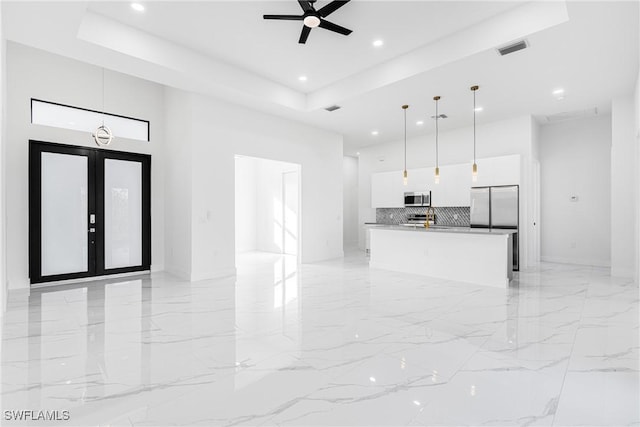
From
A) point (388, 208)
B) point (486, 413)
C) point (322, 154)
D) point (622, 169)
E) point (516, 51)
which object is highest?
point (516, 51)

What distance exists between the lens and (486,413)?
1.95 metres

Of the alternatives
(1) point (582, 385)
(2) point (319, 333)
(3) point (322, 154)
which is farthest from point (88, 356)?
(3) point (322, 154)

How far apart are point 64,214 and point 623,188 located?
953 centimetres

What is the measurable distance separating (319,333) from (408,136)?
675cm

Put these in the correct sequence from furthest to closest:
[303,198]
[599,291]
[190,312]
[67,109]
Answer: [303,198], [67,109], [599,291], [190,312]

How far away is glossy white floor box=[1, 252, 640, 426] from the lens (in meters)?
2.00

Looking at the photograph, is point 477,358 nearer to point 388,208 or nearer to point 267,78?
point 267,78

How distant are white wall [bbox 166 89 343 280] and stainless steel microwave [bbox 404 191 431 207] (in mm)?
2646

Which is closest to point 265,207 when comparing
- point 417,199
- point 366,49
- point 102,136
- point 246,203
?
point 246,203

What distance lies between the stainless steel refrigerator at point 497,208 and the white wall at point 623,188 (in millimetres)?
1503


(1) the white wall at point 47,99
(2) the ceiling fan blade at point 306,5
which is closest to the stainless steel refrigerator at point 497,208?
(2) the ceiling fan blade at point 306,5

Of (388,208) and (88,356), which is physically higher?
(388,208)

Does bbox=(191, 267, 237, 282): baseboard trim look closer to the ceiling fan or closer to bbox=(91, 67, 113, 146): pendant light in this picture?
bbox=(91, 67, 113, 146): pendant light

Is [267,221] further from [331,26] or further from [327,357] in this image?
[327,357]
